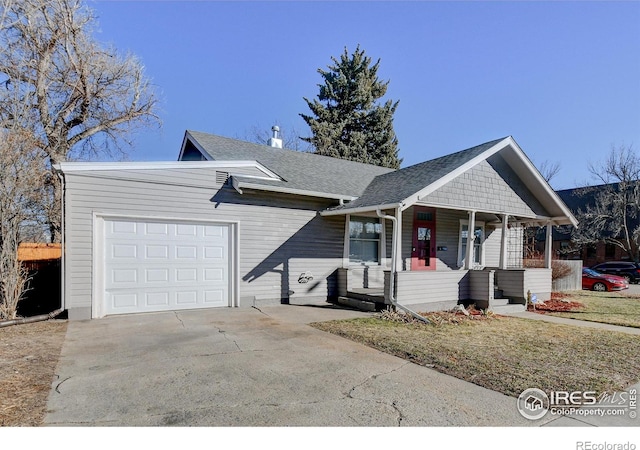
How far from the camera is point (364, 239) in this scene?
10.8m

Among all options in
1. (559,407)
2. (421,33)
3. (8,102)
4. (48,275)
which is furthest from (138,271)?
(8,102)

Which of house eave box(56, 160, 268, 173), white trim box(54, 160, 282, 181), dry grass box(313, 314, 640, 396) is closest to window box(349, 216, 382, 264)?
white trim box(54, 160, 282, 181)

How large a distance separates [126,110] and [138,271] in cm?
1367

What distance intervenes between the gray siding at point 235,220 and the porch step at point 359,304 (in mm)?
750

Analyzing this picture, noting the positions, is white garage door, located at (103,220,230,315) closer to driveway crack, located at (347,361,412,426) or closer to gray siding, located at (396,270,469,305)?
gray siding, located at (396,270,469,305)

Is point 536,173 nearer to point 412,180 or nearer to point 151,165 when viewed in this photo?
point 412,180

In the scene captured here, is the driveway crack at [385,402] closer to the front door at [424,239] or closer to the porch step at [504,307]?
the porch step at [504,307]

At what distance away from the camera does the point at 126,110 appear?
1802 cm

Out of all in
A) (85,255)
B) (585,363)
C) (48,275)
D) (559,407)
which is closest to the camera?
(559,407)

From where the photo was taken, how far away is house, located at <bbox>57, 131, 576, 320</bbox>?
295 inches

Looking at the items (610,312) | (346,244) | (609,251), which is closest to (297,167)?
(346,244)

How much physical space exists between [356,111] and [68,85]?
19368 mm

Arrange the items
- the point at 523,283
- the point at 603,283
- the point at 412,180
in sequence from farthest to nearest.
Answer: the point at 603,283, the point at 523,283, the point at 412,180
